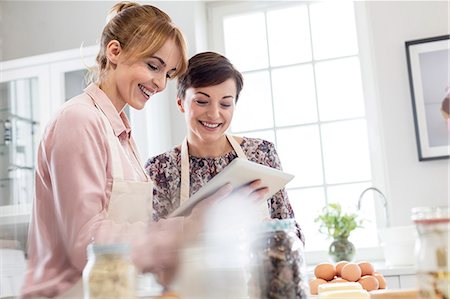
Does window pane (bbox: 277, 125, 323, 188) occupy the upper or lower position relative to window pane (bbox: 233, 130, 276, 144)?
lower

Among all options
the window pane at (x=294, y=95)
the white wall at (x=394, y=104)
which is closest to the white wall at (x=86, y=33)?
the white wall at (x=394, y=104)

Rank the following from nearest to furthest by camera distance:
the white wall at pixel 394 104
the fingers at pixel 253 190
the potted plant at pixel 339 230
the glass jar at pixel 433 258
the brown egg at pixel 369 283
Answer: the glass jar at pixel 433 258, the fingers at pixel 253 190, the brown egg at pixel 369 283, the potted plant at pixel 339 230, the white wall at pixel 394 104

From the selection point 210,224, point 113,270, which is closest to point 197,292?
point 113,270

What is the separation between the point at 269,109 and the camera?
371cm

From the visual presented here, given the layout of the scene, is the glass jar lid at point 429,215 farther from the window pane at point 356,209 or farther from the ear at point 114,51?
the window pane at point 356,209

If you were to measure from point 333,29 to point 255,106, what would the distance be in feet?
2.25

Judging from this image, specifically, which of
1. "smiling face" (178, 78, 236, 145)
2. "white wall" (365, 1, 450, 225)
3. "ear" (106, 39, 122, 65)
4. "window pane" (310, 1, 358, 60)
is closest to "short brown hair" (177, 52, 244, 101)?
"smiling face" (178, 78, 236, 145)

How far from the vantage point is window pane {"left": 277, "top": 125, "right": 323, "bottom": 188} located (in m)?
3.58

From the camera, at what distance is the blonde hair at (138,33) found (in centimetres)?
141

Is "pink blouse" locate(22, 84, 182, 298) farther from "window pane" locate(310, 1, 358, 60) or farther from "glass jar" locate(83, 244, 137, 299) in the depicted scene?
"window pane" locate(310, 1, 358, 60)

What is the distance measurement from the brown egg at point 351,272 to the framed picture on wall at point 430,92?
193 cm

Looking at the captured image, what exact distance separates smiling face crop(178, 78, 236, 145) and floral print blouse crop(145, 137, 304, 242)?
0.31 ft

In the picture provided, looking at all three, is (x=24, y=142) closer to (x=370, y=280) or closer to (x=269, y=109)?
(x=269, y=109)

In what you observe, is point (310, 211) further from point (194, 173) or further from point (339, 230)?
point (194, 173)
